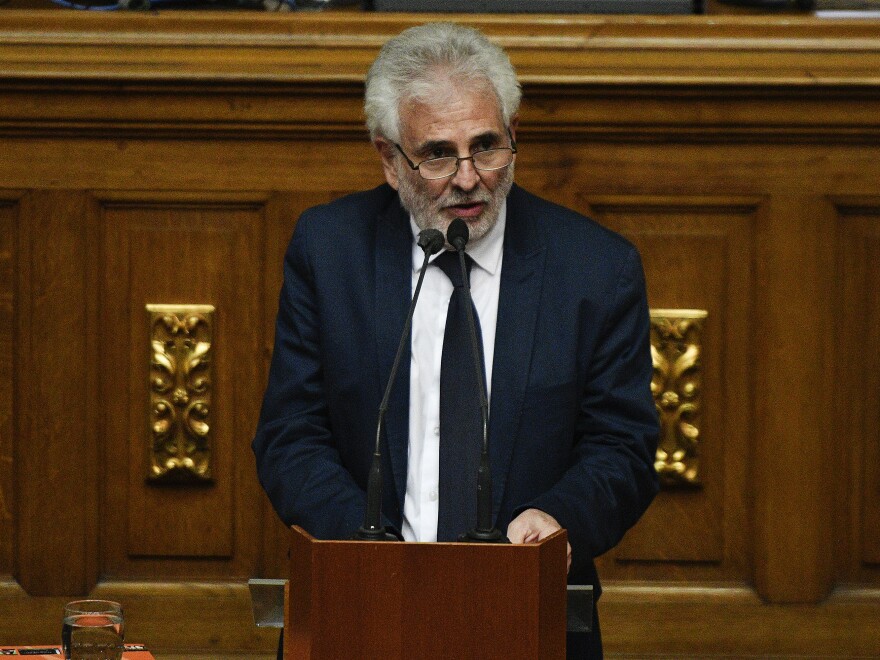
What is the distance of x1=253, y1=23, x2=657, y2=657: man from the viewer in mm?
2279

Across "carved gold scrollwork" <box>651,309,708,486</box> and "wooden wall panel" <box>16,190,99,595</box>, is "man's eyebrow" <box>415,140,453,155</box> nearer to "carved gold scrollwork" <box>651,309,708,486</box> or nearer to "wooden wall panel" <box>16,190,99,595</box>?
"carved gold scrollwork" <box>651,309,708,486</box>

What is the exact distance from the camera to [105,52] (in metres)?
3.30

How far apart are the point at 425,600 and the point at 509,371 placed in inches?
28.7

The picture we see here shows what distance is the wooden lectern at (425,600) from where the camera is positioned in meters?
1.62

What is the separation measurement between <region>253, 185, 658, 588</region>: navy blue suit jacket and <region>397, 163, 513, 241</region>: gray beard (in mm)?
87

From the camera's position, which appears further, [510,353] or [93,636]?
[510,353]

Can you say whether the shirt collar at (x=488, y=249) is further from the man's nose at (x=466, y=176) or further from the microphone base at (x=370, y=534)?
the microphone base at (x=370, y=534)

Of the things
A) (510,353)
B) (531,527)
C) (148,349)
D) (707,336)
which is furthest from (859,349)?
(148,349)

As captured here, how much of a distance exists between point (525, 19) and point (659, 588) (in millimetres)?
1426

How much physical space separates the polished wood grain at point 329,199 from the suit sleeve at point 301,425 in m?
0.90

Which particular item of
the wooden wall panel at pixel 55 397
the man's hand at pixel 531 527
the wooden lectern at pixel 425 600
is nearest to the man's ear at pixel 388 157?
the man's hand at pixel 531 527

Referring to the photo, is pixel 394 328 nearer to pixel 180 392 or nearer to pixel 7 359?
pixel 180 392

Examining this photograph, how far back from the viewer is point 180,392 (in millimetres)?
3332

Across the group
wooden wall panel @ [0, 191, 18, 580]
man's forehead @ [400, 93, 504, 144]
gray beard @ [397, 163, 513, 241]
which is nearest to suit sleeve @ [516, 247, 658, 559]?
gray beard @ [397, 163, 513, 241]
